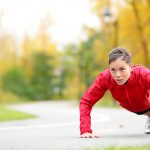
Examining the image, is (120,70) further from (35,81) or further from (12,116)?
(35,81)

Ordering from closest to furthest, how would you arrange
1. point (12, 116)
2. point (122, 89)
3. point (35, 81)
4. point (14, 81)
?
1. point (122, 89)
2. point (12, 116)
3. point (14, 81)
4. point (35, 81)

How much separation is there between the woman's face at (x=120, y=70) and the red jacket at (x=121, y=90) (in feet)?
0.63

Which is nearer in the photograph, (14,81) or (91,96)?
(91,96)

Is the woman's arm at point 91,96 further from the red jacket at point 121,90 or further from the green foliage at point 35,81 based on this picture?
the green foliage at point 35,81

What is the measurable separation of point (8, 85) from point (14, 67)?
14.1 ft

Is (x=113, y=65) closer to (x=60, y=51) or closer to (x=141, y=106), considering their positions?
(x=141, y=106)

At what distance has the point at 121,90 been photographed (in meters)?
7.68

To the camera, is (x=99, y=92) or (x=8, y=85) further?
(x=8, y=85)

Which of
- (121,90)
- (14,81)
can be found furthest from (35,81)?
(121,90)

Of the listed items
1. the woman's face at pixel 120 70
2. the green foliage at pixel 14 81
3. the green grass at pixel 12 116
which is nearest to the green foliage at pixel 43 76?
the green foliage at pixel 14 81

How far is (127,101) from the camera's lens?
7797mm

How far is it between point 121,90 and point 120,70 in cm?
50

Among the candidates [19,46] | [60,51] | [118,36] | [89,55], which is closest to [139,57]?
[118,36]

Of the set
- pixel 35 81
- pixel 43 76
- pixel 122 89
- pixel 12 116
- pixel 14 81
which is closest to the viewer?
pixel 122 89
